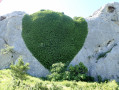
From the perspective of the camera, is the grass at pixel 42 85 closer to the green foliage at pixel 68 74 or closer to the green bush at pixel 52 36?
the green foliage at pixel 68 74

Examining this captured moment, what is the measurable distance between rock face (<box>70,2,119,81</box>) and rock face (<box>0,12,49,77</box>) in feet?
12.6

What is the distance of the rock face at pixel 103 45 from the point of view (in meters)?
12.1

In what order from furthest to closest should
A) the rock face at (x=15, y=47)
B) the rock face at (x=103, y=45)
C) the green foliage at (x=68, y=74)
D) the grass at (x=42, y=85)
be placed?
the rock face at (x=15, y=47) < the rock face at (x=103, y=45) < the green foliage at (x=68, y=74) < the grass at (x=42, y=85)

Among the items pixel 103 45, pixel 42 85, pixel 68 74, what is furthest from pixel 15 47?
pixel 103 45

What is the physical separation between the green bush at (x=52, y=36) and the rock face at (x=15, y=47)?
21.2 inches

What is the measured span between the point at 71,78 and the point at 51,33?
19.2 ft

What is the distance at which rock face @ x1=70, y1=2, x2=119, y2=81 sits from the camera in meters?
Result: 12.1

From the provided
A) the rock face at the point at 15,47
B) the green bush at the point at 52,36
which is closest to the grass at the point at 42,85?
the rock face at the point at 15,47

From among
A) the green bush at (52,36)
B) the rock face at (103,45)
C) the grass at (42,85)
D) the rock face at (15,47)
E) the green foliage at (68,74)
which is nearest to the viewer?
the grass at (42,85)

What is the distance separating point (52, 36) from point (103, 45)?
6.32m

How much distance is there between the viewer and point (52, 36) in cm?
1343

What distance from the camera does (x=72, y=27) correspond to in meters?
14.5

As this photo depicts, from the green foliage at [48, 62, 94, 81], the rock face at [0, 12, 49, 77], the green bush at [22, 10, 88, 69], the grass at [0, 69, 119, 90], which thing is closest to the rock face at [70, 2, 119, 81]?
the green bush at [22, 10, 88, 69]

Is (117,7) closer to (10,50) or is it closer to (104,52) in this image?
(104,52)
